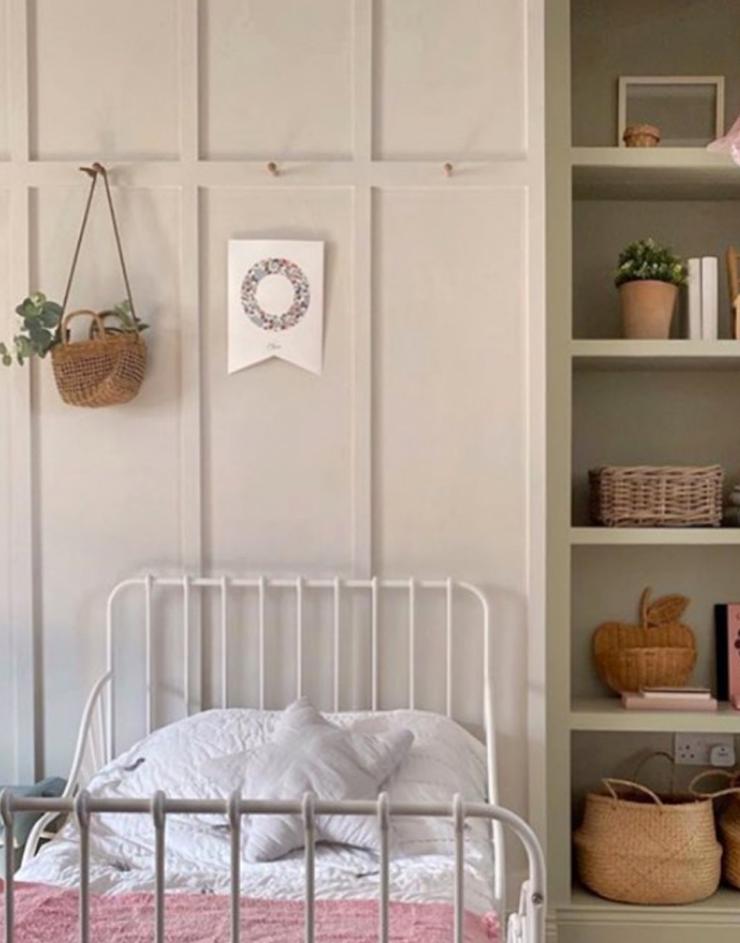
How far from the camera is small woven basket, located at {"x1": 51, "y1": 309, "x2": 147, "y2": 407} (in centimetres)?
229

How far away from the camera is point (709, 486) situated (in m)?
2.51

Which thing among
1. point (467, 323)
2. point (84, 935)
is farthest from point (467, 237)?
point (84, 935)

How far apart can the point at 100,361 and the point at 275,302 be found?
0.45 meters

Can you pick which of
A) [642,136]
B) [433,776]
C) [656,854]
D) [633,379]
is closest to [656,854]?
[656,854]

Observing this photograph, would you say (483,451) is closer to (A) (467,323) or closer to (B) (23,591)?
(A) (467,323)

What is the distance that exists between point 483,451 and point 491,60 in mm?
986

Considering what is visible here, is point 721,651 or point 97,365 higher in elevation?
point 97,365

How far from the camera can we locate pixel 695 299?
2.52 m

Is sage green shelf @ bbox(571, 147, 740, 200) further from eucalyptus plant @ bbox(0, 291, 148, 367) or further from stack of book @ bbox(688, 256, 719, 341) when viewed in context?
eucalyptus plant @ bbox(0, 291, 148, 367)

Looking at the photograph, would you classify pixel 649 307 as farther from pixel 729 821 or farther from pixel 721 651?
pixel 729 821

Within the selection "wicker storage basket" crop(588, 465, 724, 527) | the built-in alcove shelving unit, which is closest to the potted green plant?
the built-in alcove shelving unit

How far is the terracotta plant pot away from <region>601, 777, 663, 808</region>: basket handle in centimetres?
119

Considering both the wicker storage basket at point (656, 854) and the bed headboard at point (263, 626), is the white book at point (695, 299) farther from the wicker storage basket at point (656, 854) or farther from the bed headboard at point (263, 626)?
the wicker storage basket at point (656, 854)

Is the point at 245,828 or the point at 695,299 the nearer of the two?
the point at 245,828
